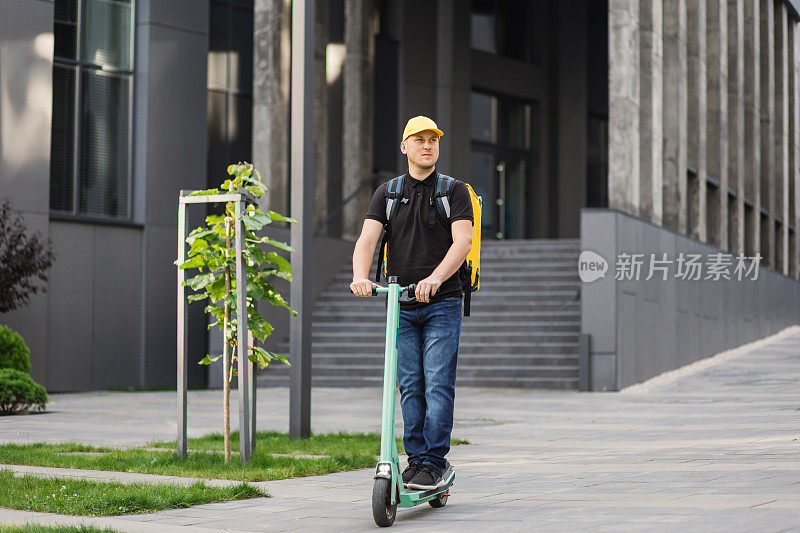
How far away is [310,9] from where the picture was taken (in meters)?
10.5

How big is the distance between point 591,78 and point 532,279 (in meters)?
16.3

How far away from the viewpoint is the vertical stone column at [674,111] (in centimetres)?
2486

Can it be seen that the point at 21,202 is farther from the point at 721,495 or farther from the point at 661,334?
the point at 721,495

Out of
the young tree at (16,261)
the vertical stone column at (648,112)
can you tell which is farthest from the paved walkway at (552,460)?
the vertical stone column at (648,112)

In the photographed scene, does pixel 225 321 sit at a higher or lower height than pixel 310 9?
lower

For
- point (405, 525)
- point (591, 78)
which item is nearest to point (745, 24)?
point (591, 78)

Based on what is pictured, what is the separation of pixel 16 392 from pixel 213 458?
6251 mm

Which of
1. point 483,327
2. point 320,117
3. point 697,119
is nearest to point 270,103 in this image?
point 320,117

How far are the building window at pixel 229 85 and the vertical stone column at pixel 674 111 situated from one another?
890 centimetres

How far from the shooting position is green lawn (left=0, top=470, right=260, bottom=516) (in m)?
6.36

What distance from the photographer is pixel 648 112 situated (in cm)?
2139

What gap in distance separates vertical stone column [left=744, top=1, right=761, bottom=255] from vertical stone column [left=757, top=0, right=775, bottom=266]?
2.01 meters

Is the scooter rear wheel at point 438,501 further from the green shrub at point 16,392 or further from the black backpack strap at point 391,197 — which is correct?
the green shrub at point 16,392
